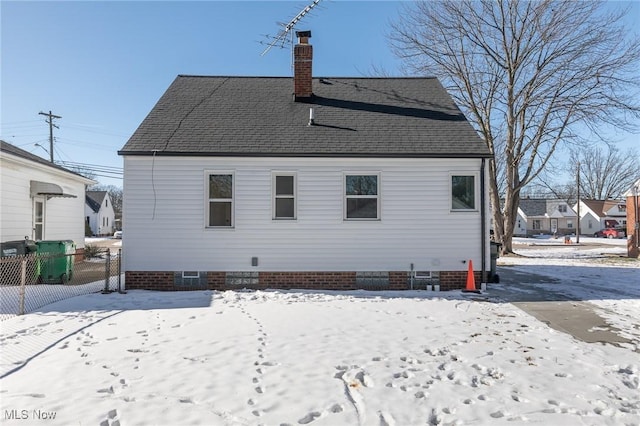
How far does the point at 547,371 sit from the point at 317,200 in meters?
6.46

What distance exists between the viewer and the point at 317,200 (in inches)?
399

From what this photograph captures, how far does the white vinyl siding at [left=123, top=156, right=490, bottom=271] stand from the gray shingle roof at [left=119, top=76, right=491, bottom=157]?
31 centimetres

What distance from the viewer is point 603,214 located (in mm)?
62719

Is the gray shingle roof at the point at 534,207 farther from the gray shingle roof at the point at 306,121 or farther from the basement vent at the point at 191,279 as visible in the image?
the basement vent at the point at 191,279

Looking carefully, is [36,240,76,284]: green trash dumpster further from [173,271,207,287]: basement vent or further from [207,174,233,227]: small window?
[207,174,233,227]: small window

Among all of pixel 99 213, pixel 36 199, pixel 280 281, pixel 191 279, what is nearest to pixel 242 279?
pixel 280 281

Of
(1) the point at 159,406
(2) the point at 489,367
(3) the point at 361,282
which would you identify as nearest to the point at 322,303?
(3) the point at 361,282

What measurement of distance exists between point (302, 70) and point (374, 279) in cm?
675

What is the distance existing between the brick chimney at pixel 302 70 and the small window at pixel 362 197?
3678 millimetres

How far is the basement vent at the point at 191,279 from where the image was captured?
1001 centimetres

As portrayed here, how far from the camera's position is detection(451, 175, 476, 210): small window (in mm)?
10227

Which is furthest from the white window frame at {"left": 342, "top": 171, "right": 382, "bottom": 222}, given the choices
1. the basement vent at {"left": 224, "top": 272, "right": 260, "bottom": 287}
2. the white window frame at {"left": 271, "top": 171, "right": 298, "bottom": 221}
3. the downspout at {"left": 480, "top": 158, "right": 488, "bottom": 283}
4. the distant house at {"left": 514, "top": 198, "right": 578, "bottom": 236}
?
the distant house at {"left": 514, "top": 198, "right": 578, "bottom": 236}

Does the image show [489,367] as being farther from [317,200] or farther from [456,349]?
[317,200]

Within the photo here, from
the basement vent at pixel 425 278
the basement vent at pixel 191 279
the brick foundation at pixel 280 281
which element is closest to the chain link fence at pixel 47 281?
the brick foundation at pixel 280 281
